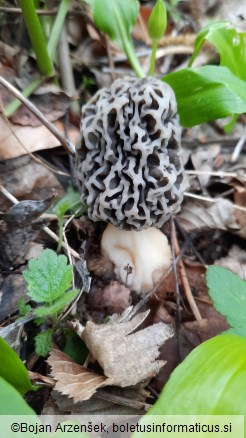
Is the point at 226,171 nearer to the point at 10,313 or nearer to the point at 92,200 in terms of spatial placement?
the point at 92,200

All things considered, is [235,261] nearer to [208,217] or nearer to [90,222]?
[208,217]

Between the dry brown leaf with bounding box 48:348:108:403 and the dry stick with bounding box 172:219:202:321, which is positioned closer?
the dry brown leaf with bounding box 48:348:108:403

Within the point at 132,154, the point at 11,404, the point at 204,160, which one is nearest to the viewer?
the point at 11,404

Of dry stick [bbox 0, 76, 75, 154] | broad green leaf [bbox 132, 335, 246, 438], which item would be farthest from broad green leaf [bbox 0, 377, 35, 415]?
dry stick [bbox 0, 76, 75, 154]

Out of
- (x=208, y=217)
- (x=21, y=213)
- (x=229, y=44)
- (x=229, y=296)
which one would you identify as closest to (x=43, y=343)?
(x=21, y=213)

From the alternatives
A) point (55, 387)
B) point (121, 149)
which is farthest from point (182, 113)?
point (55, 387)

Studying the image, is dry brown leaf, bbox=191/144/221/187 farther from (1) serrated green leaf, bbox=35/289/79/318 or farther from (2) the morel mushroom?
(1) serrated green leaf, bbox=35/289/79/318
